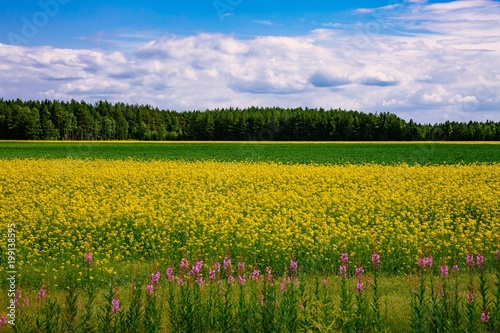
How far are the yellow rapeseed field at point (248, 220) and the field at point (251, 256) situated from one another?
65 mm

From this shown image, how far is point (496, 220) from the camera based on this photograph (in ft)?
51.6

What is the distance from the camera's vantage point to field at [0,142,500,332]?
677 cm

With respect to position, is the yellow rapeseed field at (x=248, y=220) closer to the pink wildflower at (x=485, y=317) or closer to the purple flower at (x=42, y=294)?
the pink wildflower at (x=485, y=317)

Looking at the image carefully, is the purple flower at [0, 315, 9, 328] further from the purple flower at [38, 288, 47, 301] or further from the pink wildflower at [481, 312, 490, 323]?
the pink wildflower at [481, 312, 490, 323]

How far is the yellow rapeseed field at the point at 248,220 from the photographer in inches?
495

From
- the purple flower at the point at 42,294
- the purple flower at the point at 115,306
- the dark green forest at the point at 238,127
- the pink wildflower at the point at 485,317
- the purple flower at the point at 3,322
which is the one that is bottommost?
the purple flower at the point at 3,322

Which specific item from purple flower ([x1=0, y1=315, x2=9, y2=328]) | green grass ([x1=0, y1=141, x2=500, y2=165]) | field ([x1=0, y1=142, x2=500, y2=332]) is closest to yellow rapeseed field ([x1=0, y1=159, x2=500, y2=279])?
field ([x1=0, y1=142, x2=500, y2=332])

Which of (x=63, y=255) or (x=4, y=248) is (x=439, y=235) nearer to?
(x=63, y=255)

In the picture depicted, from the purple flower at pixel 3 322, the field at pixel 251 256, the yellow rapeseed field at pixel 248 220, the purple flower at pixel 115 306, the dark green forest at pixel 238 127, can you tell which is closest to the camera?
the field at pixel 251 256

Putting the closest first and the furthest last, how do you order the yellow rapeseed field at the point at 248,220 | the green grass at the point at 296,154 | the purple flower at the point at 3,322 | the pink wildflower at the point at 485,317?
the pink wildflower at the point at 485,317
the purple flower at the point at 3,322
the yellow rapeseed field at the point at 248,220
the green grass at the point at 296,154

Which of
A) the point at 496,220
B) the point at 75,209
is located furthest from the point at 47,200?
the point at 496,220

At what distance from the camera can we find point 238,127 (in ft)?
334

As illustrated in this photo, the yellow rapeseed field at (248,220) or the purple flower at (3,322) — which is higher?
the yellow rapeseed field at (248,220)

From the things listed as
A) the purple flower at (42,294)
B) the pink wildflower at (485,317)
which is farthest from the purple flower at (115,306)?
the pink wildflower at (485,317)
